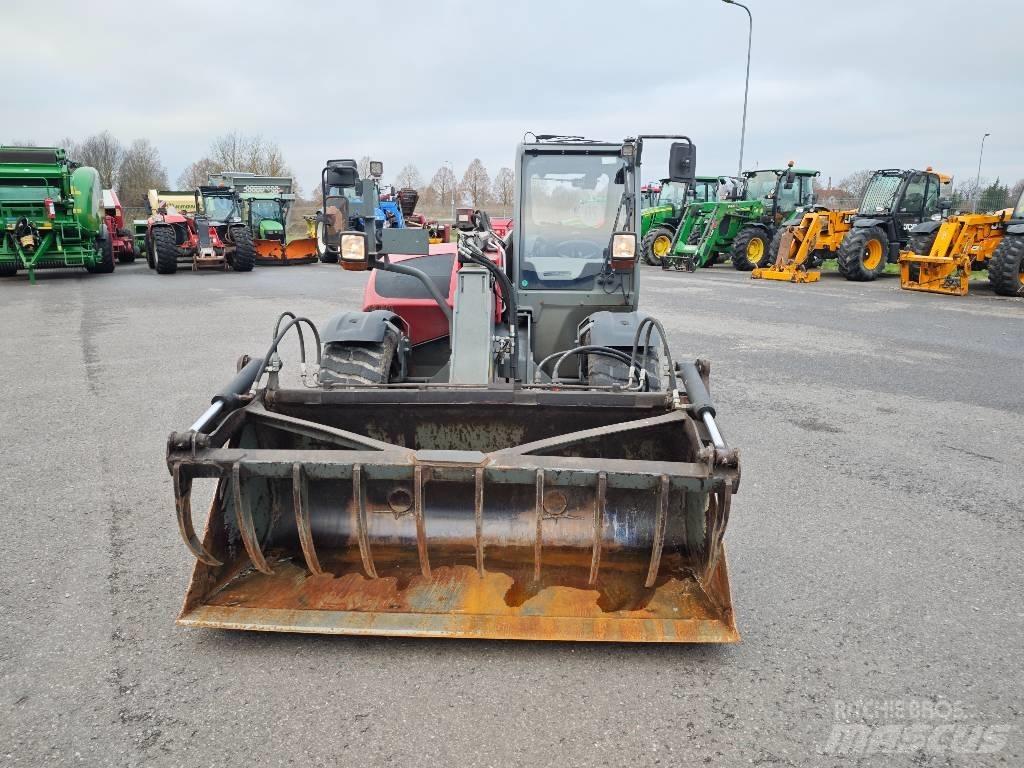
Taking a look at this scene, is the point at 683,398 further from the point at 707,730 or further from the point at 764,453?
the point at 764,453

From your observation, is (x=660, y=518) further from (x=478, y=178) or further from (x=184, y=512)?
(x=478, y=178)

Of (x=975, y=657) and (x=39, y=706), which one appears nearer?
(x=39, y=706)

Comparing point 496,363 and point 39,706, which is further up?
point 496,363

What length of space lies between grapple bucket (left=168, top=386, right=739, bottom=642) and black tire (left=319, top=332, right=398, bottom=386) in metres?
0.72

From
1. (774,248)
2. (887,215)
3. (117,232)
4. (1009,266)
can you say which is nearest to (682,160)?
(1009,266)

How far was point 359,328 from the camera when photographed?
4.48 meters

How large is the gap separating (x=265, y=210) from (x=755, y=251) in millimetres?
14438

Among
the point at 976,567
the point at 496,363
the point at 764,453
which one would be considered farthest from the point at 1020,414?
the point at 496,363

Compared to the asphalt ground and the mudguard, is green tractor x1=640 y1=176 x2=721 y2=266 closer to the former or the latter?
the asphalt ground

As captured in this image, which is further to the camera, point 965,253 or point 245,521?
point 965,253

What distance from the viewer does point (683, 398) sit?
3.69 meters

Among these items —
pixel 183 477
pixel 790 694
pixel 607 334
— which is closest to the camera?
pixel 790 694

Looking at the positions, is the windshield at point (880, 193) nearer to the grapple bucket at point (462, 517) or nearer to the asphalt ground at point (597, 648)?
the asphalt ground at point (597, 648)

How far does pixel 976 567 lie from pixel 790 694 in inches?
64.0
